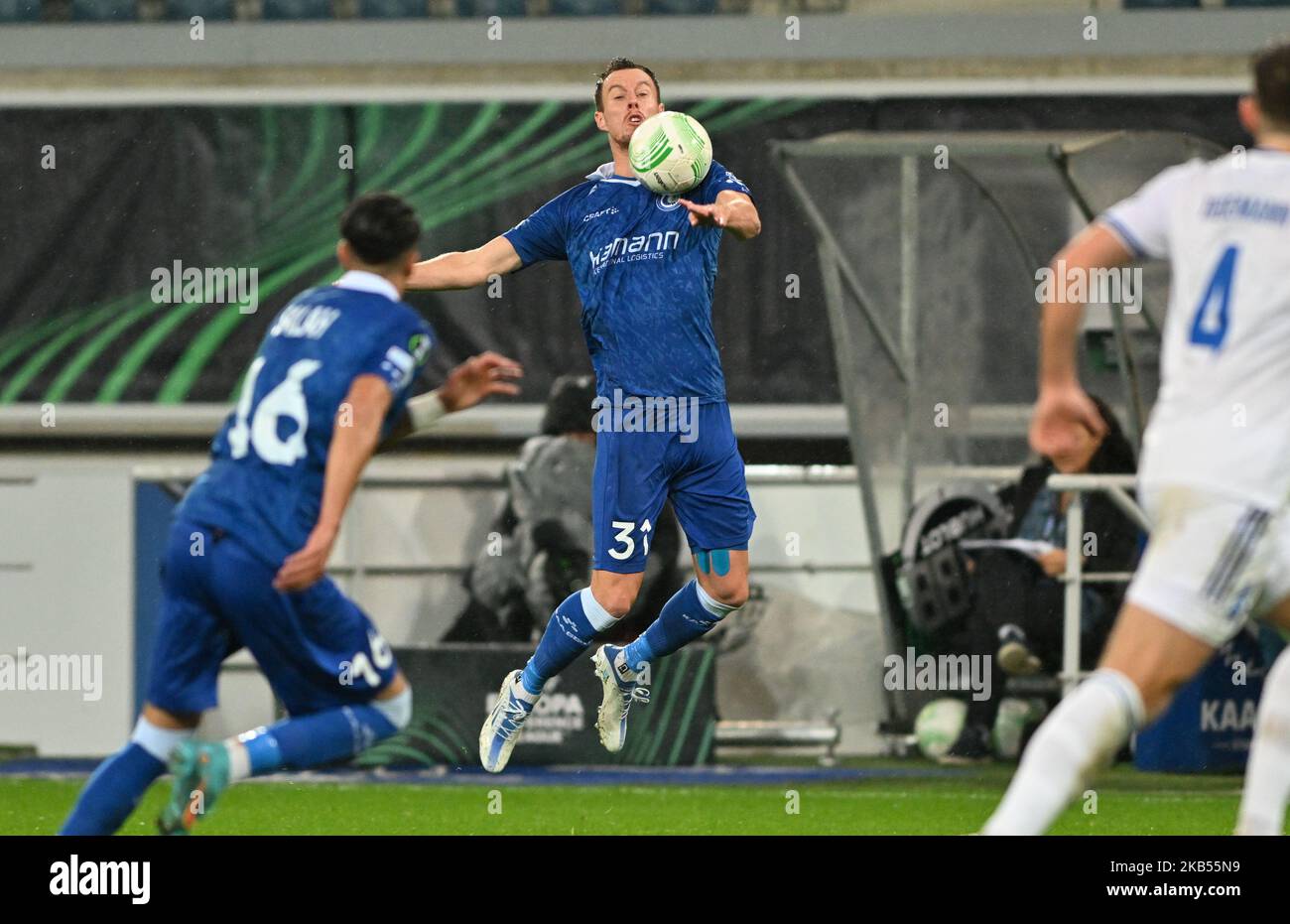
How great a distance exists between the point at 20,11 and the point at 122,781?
10280mm

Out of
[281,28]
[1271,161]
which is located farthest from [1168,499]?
[281,28]

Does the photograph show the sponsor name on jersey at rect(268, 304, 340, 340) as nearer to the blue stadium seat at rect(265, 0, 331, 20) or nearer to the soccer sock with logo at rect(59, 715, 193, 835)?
the soccer sock with logo at rect(59, 715, 193, 835)

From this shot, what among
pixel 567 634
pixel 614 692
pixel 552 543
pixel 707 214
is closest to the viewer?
pixel 707 214

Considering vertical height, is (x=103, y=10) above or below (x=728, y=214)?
above

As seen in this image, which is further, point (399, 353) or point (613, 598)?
point (613, 598)

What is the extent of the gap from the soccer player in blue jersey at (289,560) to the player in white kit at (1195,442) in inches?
64.4

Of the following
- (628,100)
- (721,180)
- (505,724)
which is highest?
(628,100)

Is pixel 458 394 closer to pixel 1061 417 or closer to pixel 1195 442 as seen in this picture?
pixel 1061 417

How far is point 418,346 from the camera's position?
5.12 meters

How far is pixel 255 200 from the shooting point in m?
13.0

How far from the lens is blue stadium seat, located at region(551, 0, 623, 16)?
46.0ft

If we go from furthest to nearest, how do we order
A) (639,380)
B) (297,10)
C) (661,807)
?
(297,10) → (661,807) → (639,380)

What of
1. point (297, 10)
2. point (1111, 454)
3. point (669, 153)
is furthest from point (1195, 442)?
point (297, 10)

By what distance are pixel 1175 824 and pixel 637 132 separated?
3.42 m
